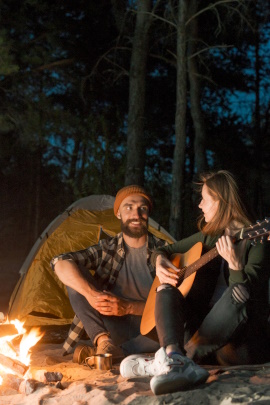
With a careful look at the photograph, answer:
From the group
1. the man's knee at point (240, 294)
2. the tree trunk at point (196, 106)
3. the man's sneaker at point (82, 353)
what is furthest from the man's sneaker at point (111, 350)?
the tree trunk at point (196, 106)

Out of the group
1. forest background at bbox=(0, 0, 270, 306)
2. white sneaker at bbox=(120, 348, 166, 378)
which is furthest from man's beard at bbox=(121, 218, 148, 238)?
forest background at bbox=(0, 0, 270, 306)

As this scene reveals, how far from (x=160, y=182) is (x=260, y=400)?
9778 mm

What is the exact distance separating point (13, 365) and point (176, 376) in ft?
3.99

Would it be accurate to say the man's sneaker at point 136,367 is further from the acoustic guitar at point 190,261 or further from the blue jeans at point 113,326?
the blue jeans at point 113,326

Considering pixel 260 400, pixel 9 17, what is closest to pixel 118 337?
pixel 260 400

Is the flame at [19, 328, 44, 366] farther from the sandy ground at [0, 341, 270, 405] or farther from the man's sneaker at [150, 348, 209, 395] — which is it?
the man's sneaker at [150, 348, 209, 395]

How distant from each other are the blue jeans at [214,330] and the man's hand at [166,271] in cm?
14

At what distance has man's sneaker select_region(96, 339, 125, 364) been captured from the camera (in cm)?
369

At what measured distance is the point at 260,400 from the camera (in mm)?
2391

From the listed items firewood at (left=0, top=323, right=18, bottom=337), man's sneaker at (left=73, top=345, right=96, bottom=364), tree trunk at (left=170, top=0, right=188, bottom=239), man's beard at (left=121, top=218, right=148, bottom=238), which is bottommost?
man's sneaker at (left=73, top=345, right=96, bottom=364)

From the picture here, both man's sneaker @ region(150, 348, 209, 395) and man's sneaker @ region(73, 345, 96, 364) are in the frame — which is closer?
man's sneaker @ region(150, 348, 209, 395)

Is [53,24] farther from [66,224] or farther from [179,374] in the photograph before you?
[179,374]

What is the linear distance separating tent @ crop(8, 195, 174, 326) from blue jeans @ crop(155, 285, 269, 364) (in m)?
2.32

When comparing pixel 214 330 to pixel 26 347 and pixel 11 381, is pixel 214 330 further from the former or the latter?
pixel 26 347
